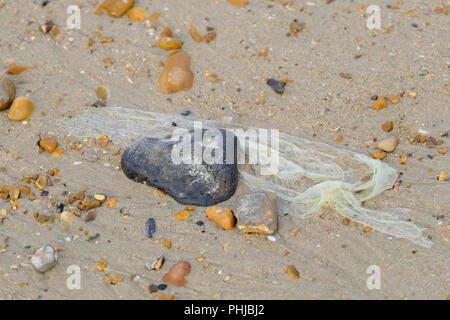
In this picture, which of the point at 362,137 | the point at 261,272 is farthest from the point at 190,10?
the point at 261,272

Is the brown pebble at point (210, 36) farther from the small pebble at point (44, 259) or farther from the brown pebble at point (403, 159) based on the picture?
the small pebble at point (44, 259)

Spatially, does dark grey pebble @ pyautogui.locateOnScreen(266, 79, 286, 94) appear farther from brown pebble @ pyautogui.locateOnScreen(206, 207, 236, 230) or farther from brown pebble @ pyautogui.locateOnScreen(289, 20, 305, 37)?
brown pebble @ pyautogui.locateOnScreen(206, 207, 236, 230)

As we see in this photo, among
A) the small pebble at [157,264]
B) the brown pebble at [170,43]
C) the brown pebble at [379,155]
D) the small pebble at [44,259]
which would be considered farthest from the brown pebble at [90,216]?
the brown pebble at [379,155]

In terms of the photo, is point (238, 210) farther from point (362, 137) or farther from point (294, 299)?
point (362, 137)

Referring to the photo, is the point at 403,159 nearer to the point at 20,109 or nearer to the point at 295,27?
the point at 295,27

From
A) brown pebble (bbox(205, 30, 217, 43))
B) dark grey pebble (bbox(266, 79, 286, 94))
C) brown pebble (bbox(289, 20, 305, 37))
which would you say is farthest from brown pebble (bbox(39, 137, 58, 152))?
brown pebble (bbox(289, 20, 305, 37))

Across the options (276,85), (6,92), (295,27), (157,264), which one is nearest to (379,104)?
(276,85)
